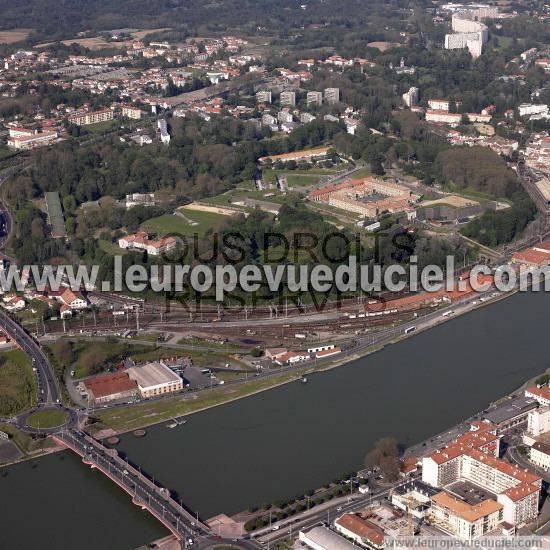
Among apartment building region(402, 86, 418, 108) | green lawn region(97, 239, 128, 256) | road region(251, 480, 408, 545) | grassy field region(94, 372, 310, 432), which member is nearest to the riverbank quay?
grassy field region(94, 372, 310, 432)

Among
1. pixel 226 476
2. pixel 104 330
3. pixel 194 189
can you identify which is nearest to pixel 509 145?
pixel 194 189

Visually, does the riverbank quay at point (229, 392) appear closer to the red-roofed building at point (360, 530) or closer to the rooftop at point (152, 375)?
the rooftop at point (152, 375)

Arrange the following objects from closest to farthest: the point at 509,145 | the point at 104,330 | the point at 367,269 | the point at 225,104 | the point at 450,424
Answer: the point at 450,424, the point at 104,330, the point at 367,269, the point at 509,145, the point at 225,104

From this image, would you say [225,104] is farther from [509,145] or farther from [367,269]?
[367,269]

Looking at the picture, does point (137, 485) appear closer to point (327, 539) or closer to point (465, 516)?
point (327, 539)

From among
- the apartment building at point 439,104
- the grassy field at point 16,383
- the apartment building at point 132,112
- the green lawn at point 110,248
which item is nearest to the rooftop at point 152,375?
the grassy field at point 16,383

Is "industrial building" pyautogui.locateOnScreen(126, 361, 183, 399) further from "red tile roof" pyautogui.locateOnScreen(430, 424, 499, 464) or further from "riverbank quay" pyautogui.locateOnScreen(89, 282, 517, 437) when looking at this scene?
"red tile roof" pyautogui.locateOnScreen(430, 424, 499, 464)
